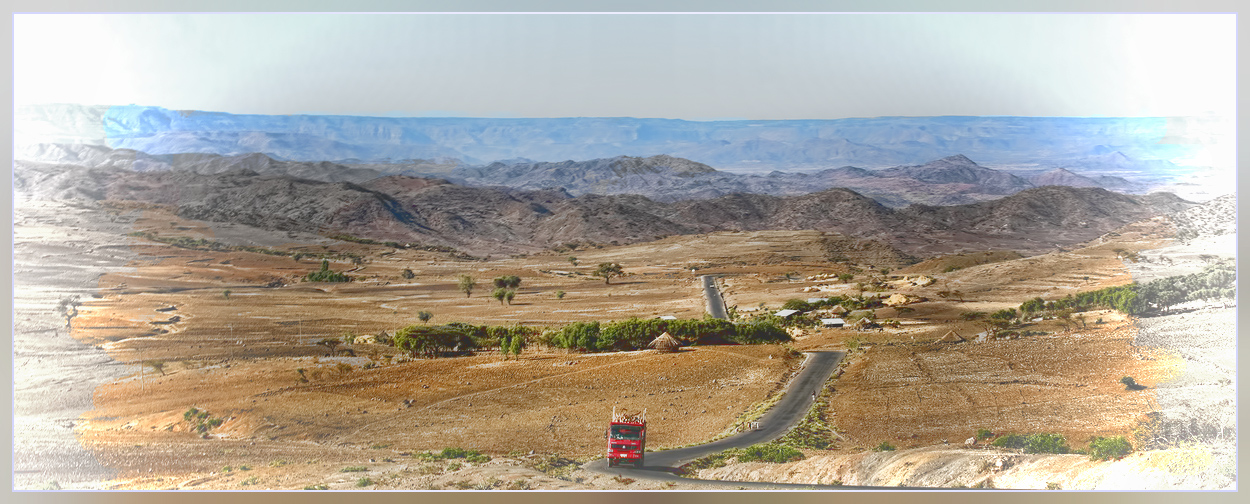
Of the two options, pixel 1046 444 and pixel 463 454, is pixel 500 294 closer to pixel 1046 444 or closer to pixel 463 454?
pixel 463 454

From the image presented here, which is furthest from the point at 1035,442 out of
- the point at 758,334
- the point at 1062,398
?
the point at 758,334

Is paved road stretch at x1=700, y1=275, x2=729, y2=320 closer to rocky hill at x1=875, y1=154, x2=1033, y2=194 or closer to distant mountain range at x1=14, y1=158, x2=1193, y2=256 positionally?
distant mountain range at x1=14, y1=158, x2=1193, y2=256

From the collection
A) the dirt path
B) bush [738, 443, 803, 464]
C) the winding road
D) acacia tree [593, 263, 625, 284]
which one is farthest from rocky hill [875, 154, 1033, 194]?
bush [738, 443, 803, 464]

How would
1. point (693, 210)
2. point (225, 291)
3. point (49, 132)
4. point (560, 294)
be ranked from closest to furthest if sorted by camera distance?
1. point (49, 132)
2. point (225, 291)
3. point (560, 294)
4. point (693, 210)

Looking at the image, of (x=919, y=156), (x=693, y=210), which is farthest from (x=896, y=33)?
(x=693, y=210)

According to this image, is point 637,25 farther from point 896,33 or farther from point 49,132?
point 49,132

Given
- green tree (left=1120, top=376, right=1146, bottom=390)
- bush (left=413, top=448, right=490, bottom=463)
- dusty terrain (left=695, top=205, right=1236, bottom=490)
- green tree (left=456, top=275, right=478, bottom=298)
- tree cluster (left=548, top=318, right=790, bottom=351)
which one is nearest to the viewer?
dusty terrain (left=695, top=205, right=1236, bottom=490)
